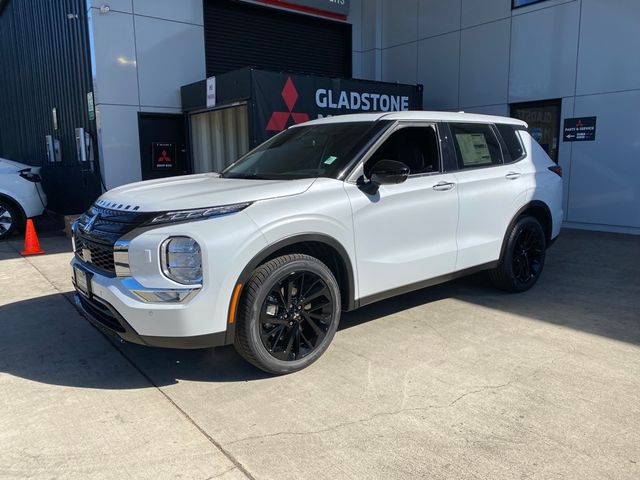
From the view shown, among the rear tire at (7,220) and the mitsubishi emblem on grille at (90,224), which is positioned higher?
the mitsubishi emblem on grille at (90,224)

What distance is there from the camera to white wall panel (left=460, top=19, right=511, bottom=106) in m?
11.1

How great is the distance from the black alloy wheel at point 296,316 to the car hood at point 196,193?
0.60 meters

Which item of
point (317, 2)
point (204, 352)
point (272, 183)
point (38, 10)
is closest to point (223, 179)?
point (272, 183)

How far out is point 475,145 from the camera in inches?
198

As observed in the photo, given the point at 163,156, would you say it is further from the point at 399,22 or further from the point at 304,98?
the point at 399,22

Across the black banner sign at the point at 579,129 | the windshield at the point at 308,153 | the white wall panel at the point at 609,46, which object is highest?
the white wall panel at the point at 609,46

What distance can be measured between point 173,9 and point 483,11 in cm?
680

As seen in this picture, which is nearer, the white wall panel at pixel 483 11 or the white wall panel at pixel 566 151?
the white wall panel at pixel 566 151

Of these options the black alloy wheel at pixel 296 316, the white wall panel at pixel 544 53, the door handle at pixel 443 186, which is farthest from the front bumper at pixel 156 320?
the white wall panel at pixel 544 53

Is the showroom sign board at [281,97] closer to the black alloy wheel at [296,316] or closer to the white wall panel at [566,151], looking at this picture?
the white wall panel at [566,151]

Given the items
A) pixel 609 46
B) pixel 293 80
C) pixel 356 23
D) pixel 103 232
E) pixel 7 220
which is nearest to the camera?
pixel 103 232

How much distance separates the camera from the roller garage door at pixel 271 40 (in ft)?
38.7

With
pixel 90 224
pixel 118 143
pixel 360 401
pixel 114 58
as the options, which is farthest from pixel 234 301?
pixel 114 58

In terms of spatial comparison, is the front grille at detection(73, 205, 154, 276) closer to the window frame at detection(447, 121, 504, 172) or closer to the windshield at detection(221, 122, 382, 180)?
the windshield at detection(221, 122, 382, 180)
